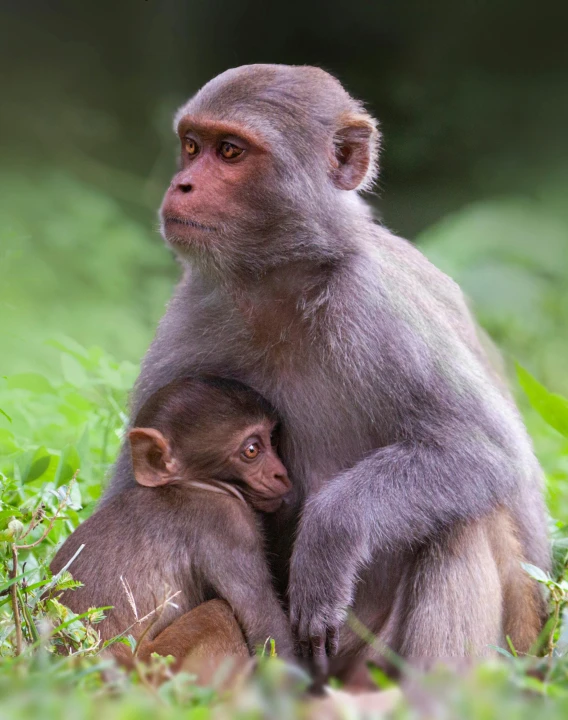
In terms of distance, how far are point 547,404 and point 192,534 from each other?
2.44 metres

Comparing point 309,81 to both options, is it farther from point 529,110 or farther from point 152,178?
point 152,178

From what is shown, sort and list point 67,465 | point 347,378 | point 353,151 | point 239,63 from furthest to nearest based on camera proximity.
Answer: point 239,63 → point 67,465 → point 353,151 → point 347,378

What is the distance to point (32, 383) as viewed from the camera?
7.15m

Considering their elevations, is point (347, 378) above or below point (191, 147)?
below

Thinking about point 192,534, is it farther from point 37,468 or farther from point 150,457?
point 37,468

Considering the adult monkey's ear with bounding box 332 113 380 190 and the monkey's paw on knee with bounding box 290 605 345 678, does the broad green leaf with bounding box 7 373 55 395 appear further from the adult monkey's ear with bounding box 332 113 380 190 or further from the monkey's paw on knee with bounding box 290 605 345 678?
the monkey's paw on knee with bounding box 290 605 345 678

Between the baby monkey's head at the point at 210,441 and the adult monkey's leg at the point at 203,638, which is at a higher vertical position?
the baby monkey's head at the point at 210,441

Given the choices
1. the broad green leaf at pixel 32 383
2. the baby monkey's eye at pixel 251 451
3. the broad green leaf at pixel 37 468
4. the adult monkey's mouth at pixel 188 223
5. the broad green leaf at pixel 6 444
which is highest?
the adult monkey's mouth at pixel 188 223

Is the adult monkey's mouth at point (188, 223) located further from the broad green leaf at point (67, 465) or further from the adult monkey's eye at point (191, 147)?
the broad green leaf at point (67, 465)

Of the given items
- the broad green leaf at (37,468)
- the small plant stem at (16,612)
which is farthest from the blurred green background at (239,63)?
the small plant stem at (16,612)

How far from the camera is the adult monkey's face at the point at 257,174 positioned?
463cm

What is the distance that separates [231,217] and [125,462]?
4.66 ft

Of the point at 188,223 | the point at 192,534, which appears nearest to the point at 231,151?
the point at 188,223

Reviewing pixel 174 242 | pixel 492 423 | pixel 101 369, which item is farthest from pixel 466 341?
pixel 101 369
